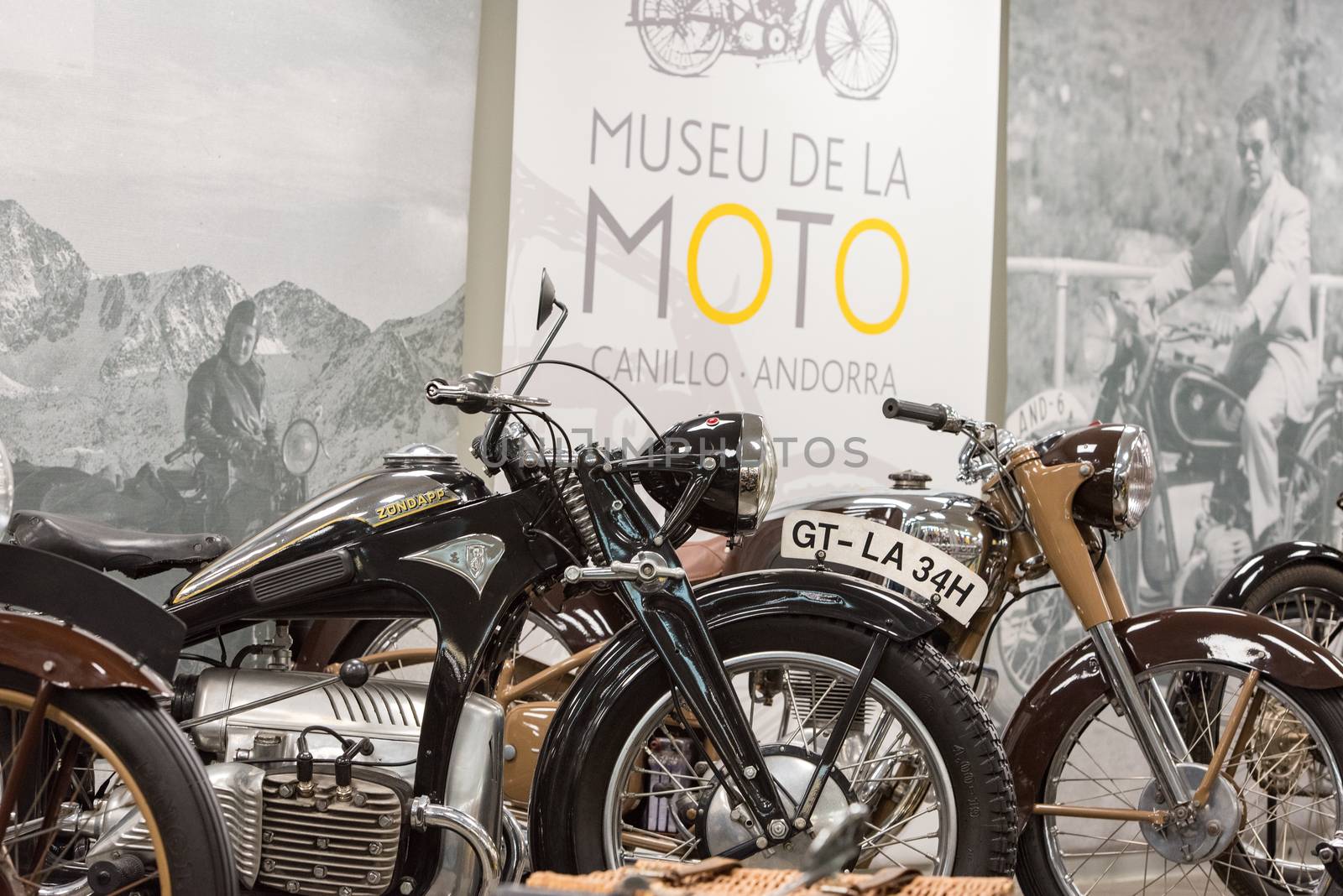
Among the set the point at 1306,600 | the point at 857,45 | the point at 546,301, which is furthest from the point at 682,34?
the point at 1306,600

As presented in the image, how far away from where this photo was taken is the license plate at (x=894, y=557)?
7.59 ft

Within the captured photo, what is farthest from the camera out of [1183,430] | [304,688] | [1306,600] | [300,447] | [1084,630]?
[1183,430]

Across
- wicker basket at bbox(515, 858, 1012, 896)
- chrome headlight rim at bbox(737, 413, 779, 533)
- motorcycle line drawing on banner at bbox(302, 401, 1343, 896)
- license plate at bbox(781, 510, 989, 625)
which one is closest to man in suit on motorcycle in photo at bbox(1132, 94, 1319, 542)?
motorcycle line drawing on banner at bbox(302, 401, 1343, 896)

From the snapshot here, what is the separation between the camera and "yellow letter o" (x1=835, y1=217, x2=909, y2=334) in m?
3.45

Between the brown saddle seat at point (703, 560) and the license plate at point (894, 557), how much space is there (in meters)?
0.31

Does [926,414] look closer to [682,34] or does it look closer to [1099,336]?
[682,34]

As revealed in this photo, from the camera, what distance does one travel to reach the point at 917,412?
2.37 meters

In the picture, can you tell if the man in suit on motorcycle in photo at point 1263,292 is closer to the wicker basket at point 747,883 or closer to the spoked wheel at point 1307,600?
the spoked wheel at point 1307,600

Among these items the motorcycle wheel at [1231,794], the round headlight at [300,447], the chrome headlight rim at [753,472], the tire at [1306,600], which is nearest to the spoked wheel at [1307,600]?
the tire at [1306,600]

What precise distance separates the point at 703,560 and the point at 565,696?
677 mm

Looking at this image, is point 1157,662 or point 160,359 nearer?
point 1157,662

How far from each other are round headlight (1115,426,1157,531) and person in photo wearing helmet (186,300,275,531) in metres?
1.93

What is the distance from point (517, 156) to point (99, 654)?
1.81m

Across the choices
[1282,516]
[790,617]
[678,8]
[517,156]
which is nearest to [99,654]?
[790,617]
